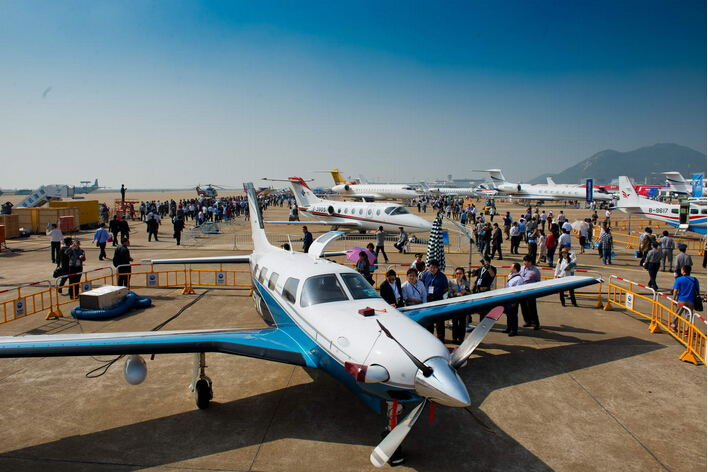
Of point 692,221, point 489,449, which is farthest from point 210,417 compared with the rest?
point 692,221

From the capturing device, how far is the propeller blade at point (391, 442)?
15.1 ft

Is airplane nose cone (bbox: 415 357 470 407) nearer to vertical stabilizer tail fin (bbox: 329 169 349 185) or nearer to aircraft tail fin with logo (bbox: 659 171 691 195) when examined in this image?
vertical stabilizer tail fin (bbox: 329 169 349 185)

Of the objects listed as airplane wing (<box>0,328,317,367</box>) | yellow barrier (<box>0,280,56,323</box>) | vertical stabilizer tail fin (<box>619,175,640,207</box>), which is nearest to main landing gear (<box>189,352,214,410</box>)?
airplane wing (<box>0,328,317,367</box>)

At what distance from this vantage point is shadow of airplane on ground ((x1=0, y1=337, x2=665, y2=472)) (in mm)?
5465

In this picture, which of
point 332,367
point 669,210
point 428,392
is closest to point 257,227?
point 332,367

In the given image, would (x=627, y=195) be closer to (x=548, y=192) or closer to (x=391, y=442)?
(x=548, y=192)

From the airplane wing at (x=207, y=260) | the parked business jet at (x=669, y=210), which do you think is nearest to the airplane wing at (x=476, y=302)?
the airplane wing at (x=207, y=260)

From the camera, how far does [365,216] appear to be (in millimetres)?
27062

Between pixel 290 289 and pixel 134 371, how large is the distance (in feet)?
9.45

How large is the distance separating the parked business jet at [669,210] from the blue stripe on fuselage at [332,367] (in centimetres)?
2915

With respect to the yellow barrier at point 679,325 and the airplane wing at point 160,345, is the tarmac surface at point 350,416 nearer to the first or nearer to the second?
the yellow barrier at point 679,325

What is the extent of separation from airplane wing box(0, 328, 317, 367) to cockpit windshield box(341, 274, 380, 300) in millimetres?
1378

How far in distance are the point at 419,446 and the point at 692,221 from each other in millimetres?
29527

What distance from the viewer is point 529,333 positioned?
1050 centimetres
